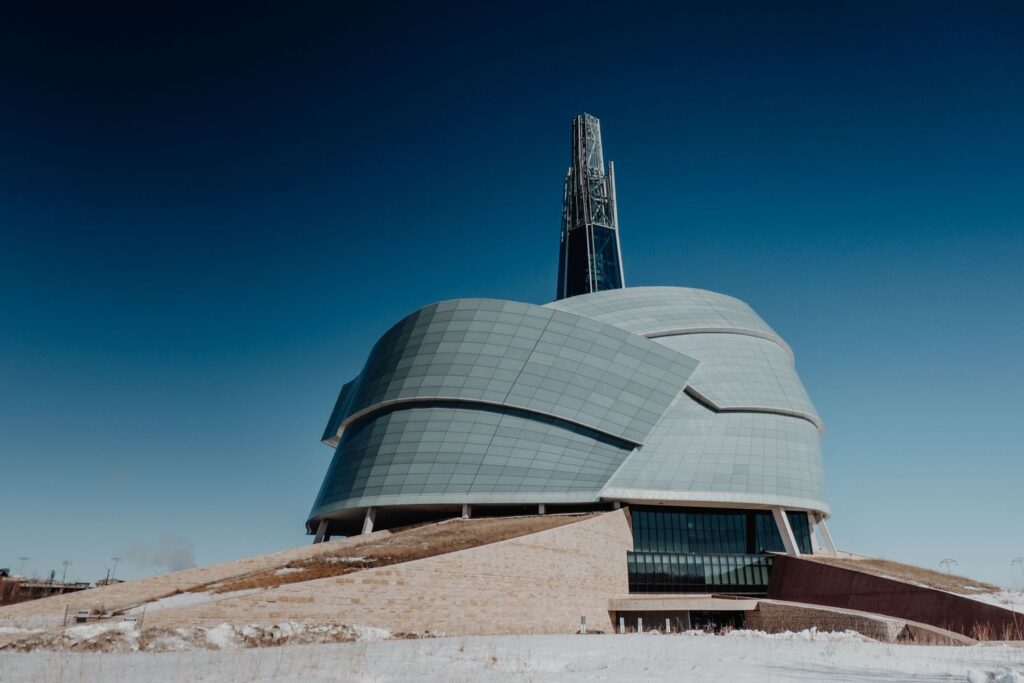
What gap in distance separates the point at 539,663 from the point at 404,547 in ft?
66.6

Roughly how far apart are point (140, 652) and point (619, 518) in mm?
→ 28812

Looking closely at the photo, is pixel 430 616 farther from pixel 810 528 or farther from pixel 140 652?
pixel 810 528

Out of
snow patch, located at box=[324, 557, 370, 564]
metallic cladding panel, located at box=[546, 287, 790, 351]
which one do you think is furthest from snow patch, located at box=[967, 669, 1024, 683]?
metallic cladding panel, located at box=[546, 287, 790, 351]

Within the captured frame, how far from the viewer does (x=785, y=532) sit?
4522cm

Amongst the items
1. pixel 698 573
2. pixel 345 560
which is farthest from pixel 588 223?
pixel 345 560

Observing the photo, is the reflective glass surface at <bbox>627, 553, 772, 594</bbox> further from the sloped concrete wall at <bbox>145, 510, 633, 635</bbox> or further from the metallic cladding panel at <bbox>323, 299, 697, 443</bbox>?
the metallic cladding panel at <bbox>323, 299, 697, 443</bbox>

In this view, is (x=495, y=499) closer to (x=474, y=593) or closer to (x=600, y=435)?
(x=600, y=435)

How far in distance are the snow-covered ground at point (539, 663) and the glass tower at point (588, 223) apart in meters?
88.0

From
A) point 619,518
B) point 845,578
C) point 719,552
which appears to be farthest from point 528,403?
point 845,578

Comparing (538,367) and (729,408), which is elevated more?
(538,367)

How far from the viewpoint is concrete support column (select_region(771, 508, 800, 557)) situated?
145 ft

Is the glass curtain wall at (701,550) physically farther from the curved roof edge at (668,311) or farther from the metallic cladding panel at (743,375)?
the curved roof edge at (668,311)

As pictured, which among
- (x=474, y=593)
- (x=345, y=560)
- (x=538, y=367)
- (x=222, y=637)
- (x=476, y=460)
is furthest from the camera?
(x=538, y=367)

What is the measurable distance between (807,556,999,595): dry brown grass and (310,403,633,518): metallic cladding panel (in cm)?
1463
